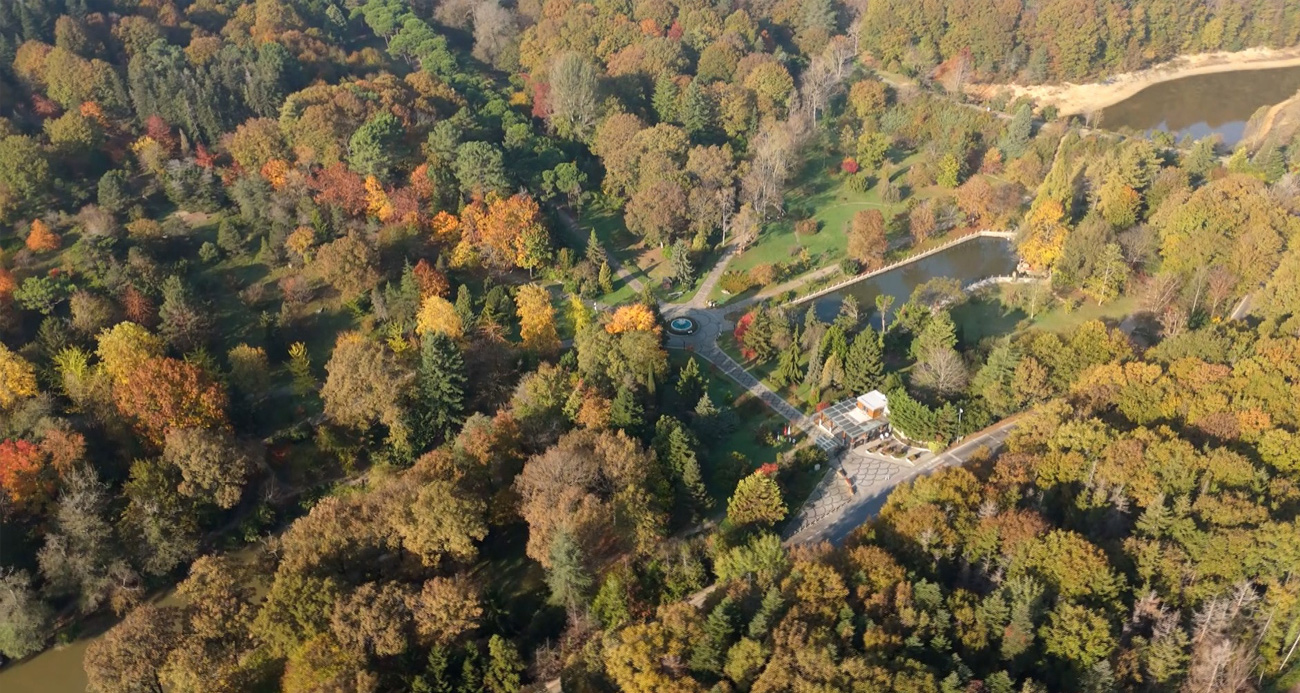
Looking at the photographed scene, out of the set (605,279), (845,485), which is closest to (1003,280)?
(845,485)

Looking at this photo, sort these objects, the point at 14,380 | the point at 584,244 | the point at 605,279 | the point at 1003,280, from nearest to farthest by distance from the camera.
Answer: the point at 14,380 < the point at 605,279 < the point at 1003,280 < the point at 584,244

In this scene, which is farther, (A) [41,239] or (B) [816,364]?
(A) [41,239]

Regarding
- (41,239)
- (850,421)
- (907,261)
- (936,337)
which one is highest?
(41,239)

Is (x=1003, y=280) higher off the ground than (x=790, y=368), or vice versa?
(x=790, y=368)

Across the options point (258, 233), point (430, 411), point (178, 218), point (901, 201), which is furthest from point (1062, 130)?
point (178, 218)

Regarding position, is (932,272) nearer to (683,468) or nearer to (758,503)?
(683,468)

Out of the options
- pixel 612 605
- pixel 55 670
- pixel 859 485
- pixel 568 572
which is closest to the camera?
pixel 612 605

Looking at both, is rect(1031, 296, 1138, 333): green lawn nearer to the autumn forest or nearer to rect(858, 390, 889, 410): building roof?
the autumn forest
